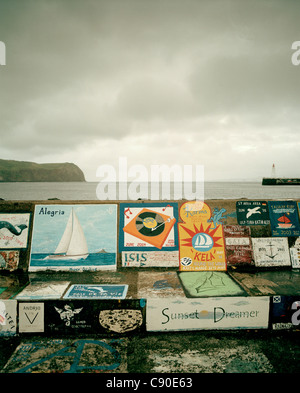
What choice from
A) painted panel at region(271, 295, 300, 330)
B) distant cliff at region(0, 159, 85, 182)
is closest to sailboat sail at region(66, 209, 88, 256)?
painted panel at region(271, 295, 300, 330)

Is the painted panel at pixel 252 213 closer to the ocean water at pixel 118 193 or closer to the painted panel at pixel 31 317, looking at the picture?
the painted panel at pixel 31 317

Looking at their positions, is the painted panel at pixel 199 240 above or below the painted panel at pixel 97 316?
above

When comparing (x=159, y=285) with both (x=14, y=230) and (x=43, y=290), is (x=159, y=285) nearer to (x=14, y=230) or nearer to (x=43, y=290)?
(x=43, y=290)

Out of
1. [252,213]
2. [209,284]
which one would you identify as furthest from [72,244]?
[252,213]

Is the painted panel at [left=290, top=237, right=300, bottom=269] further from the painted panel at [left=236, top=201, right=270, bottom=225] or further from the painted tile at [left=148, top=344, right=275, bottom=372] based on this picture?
the painted tile at [left=148, top=344, right=275, bottom=372]

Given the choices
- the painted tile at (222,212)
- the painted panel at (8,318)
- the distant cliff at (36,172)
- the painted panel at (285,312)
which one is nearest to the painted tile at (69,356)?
the painted panel at (8,318)

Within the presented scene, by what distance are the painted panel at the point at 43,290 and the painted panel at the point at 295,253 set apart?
3.00 metres

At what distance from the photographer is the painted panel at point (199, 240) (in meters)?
2.90

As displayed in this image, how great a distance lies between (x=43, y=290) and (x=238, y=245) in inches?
99.4

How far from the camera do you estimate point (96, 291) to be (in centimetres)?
236

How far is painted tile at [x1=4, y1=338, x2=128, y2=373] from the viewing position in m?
1.78

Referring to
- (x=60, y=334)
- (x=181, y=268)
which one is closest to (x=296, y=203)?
(x=181, y=268)

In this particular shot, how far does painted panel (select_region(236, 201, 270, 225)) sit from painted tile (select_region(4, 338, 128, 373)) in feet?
7.18
